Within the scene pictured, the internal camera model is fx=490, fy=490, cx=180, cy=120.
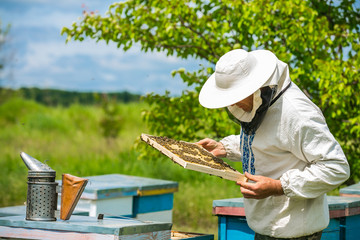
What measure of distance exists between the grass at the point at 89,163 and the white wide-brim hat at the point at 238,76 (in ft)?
13.3

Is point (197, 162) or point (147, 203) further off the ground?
point (197, 162)

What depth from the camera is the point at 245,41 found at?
603cm

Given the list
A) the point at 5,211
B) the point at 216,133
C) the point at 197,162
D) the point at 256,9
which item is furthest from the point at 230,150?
the point at 216,133

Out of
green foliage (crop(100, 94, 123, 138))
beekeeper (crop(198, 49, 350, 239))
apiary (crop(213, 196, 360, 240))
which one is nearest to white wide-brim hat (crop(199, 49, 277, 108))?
beekeeper (crop(198, 49, 350, 239))

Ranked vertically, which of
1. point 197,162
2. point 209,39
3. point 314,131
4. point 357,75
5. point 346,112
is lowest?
point 197,162

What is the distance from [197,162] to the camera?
2.62m

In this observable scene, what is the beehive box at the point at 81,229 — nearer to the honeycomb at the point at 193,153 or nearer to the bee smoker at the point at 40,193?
the bee smoker at the point at 40,193

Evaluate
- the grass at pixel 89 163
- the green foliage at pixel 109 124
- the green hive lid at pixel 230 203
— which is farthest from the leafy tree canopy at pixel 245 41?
the green foliage at pixel 109 124

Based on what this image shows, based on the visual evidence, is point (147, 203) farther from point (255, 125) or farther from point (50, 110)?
point (50, 110)

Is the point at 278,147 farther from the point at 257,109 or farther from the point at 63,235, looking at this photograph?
the point at 63,235

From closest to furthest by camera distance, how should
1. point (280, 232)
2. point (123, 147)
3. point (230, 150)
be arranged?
point (280, 232) < point (230, 150) < point (123, 147)

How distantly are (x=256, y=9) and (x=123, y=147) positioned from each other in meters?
11.2

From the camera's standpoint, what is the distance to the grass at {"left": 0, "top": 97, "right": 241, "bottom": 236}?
8766mm

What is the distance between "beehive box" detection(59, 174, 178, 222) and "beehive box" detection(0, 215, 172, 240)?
162 centimetres
